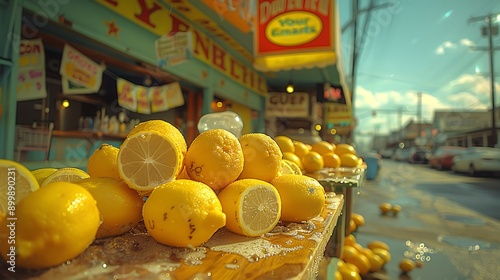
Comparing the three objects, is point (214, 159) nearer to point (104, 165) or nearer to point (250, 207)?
point (250, 207)

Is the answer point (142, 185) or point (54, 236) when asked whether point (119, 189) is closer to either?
point (142, 185)

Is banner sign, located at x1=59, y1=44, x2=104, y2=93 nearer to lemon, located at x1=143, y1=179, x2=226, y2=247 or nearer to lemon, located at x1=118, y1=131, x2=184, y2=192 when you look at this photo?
lemon, located at x1=118, y1=131, x2=184, y2=192

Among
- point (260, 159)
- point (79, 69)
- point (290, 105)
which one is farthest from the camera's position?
point (290, 105)

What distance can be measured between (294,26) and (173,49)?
1930 millimetres

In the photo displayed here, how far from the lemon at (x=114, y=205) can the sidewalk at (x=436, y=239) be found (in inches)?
96.7

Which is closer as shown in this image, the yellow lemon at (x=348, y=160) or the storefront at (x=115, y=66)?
the yellow lemon at (x=348, y=160)

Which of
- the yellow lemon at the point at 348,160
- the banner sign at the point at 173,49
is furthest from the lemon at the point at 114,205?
the banner sign at the point at 173,49

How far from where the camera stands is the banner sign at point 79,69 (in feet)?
11.2

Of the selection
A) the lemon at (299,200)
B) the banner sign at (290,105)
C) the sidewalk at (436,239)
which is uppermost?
the banner sign at (290,105)

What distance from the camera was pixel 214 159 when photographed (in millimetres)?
958

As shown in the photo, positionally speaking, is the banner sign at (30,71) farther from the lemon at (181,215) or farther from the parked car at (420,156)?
the parked car at (420,156)

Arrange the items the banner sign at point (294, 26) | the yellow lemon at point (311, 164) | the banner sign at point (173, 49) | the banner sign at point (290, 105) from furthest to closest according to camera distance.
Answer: the banner sign at point (290, 105), the banner sign at point (294, 26), the banner sign at point (173, 49), the yellow lemon at point (311, 164)

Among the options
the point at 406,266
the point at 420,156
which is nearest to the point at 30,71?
the point at 406,266

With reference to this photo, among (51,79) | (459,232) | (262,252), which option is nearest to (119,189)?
(262,252)
